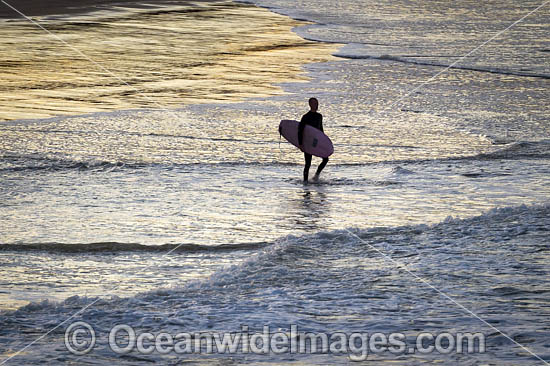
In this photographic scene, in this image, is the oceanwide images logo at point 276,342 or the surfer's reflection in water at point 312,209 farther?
the surfer's reflection in water at point 312,209

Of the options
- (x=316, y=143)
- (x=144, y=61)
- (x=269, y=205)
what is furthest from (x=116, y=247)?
(x=144, y=61)

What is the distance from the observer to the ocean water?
6.82 metres

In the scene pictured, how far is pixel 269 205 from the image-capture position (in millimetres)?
10102

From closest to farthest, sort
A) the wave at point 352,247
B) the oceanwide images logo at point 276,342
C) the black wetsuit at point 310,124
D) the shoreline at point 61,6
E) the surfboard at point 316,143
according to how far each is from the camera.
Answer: the oceanwide images logo at point 276,342 → the wave at point 352,247 → the black wetsuit at point 310,124 → the surfboard at point 316,143 → the shoreline at point 61,6

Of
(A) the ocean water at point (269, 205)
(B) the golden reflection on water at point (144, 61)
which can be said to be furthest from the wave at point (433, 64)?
(B) the golden reflection on water at point (144, 61)

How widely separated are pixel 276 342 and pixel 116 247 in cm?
270

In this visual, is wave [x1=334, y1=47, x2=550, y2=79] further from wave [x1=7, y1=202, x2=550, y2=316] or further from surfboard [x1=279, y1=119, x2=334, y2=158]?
wave [x1=7, y1=202, x2=550, y2=316]

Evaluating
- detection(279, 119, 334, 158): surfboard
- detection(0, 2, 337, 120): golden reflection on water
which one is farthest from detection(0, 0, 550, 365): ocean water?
detection(279, 119, 334, 158): surfboard

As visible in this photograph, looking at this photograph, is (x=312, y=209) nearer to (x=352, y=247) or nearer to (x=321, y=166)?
(x=352, y=247)

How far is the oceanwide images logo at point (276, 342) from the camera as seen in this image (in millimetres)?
6215

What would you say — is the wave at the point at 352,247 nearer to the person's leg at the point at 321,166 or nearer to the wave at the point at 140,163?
the person's leg at the point at 321,166

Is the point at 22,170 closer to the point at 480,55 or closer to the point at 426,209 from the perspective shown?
the point at 426,209

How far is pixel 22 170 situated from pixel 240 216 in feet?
11.5

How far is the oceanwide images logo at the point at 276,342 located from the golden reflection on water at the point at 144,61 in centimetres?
967
